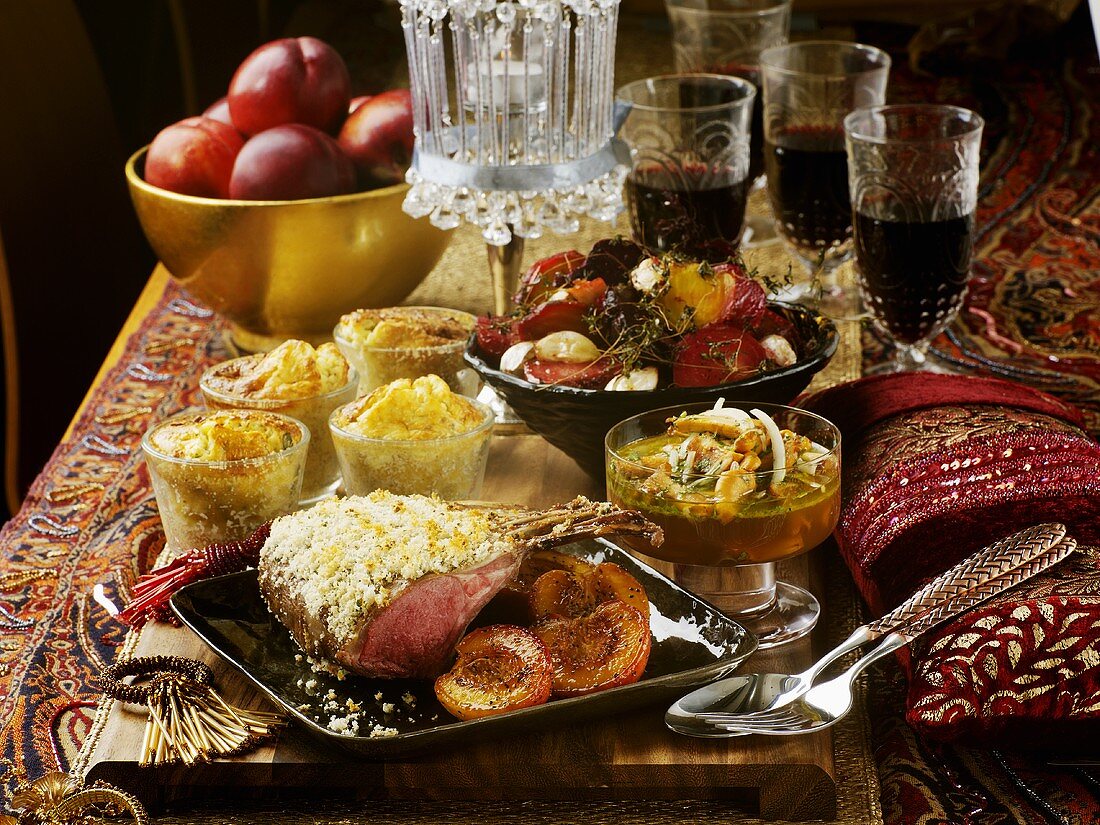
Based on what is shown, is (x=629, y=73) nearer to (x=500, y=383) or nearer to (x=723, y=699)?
(x=500, y=383)

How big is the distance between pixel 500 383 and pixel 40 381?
1231 mm

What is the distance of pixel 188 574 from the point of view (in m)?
0.94

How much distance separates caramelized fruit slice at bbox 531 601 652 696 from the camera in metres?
0.78

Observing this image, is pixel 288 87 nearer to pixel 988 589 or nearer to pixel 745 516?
pixel 745 516

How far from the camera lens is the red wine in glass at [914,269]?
1230 millimetres

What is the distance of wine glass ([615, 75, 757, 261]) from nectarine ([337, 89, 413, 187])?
0.77ft

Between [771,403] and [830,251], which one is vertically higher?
[771,403]

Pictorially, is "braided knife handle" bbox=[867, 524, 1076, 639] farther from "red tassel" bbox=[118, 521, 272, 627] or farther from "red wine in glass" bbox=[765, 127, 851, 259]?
"red wine in glass" bbox=[765, 127, 851, 259]

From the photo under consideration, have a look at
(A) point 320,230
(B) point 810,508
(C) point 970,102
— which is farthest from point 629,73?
(B) point 810,508

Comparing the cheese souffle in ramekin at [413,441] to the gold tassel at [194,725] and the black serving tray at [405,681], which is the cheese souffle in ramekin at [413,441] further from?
the gold tassel at [194,725]

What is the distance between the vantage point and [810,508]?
2.85 feet

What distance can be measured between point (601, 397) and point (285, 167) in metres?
0.51

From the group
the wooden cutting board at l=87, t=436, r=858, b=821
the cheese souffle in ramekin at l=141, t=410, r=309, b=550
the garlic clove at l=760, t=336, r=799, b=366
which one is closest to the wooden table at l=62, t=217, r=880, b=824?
the wooden cutting board at l=87, t=436, r=858, b=821

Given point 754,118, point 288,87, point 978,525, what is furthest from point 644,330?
point 754,118
